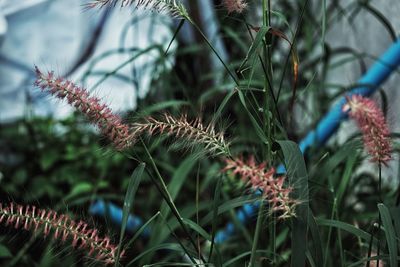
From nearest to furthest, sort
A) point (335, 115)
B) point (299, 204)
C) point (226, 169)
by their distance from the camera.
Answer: point (226, 169) → point (299, 204) → point (335, 115)

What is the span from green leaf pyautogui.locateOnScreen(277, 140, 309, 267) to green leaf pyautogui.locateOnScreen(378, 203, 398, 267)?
0.34 feet

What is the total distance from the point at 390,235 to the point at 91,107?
40 cm

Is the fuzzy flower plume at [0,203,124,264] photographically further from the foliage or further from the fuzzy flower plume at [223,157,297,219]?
the fuzzy flower plume at [223,157,297,219]

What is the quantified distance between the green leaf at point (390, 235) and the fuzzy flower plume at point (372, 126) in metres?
0.07

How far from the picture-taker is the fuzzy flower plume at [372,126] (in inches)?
38.2

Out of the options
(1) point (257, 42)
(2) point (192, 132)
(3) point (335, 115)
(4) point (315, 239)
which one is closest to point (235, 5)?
(1) point (257, 42)

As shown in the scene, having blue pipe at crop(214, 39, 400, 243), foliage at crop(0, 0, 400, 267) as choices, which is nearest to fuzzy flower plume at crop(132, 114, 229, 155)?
foliage at crop(0, 0, 400, 267)

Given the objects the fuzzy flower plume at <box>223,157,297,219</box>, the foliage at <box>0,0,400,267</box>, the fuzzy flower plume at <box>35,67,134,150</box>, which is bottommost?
the foliage at <box>0,0,400,267</box>

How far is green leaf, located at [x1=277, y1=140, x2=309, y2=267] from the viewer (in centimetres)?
93

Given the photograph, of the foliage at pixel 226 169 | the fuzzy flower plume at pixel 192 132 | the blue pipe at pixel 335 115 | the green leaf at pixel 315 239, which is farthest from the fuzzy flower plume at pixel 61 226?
the blue pipe at pixel 335 115

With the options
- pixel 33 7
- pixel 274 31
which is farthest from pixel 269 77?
pixel 33 7

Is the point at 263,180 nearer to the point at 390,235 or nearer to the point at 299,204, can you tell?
the point at 299,204

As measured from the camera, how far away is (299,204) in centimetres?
95

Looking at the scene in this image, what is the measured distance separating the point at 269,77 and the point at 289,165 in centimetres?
16
